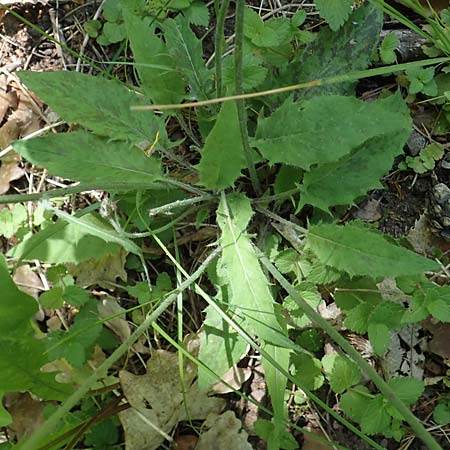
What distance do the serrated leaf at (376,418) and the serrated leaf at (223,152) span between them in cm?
69

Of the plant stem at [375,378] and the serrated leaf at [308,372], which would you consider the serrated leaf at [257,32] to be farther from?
the serrated leaf at [308,372]

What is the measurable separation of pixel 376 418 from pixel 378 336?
0.72ft

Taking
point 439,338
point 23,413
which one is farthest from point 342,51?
point 23,413

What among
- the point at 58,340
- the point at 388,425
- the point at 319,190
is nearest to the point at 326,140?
the point at 319,190

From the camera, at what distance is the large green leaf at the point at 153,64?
61.6 inches

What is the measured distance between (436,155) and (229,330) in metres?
0.80

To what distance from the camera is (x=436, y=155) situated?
5.74 ft

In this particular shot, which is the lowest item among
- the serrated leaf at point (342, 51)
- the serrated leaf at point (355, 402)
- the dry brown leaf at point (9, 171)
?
the serrated leaf at point (355, 402)

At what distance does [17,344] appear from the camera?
1.31 metres

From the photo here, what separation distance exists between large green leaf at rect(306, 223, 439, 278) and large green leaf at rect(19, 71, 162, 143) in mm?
526

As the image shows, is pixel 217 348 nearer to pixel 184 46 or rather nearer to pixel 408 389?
pixel 408 389

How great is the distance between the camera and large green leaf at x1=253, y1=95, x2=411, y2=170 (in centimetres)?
138

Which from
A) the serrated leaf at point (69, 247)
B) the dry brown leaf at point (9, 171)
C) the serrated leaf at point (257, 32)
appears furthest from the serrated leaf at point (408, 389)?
the dry brown leaf at point (9, 171)

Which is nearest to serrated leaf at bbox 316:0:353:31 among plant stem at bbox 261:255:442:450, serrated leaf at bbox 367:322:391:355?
plant stem at bbox 261:255:442:450
